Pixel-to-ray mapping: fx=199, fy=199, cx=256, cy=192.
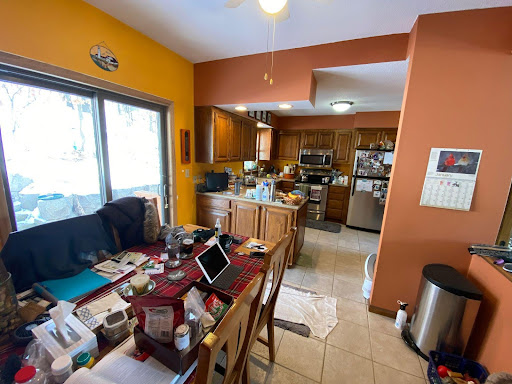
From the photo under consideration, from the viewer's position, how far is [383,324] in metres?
1.90

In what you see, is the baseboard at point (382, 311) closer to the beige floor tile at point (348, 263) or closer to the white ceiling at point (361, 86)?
the beige floor tile at point (348, 263)

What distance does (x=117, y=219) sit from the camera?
1.52m

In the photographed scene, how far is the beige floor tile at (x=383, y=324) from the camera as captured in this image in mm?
1823

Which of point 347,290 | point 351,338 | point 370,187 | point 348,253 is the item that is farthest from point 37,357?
point 370,187

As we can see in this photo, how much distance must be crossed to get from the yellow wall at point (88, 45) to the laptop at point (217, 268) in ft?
5.89

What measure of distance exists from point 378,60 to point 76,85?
2773 mm

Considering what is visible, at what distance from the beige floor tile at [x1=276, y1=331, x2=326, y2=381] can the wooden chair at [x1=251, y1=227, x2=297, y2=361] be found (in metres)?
0.13

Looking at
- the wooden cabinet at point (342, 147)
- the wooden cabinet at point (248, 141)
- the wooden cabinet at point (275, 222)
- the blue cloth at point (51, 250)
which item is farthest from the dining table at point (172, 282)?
the wooden cabinet at point (342, 147)

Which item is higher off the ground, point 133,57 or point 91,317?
point 133,57

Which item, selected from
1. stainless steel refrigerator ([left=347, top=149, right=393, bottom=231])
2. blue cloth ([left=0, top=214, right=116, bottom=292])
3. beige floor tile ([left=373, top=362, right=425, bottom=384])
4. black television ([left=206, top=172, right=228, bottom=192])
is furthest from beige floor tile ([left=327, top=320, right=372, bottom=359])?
stainless steel refrigerator ([left=347, top=149, right=393, bottom=231])

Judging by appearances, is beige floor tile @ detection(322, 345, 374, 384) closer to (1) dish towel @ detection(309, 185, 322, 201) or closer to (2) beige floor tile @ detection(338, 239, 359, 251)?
(2) beige floor tile @ detection(338, 239, 359, 251)

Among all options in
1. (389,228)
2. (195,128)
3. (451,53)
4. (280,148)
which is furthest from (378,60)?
(280,148)

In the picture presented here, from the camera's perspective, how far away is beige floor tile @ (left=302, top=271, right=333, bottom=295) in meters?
2.37

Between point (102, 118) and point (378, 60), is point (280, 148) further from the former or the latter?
point (102, 118)
